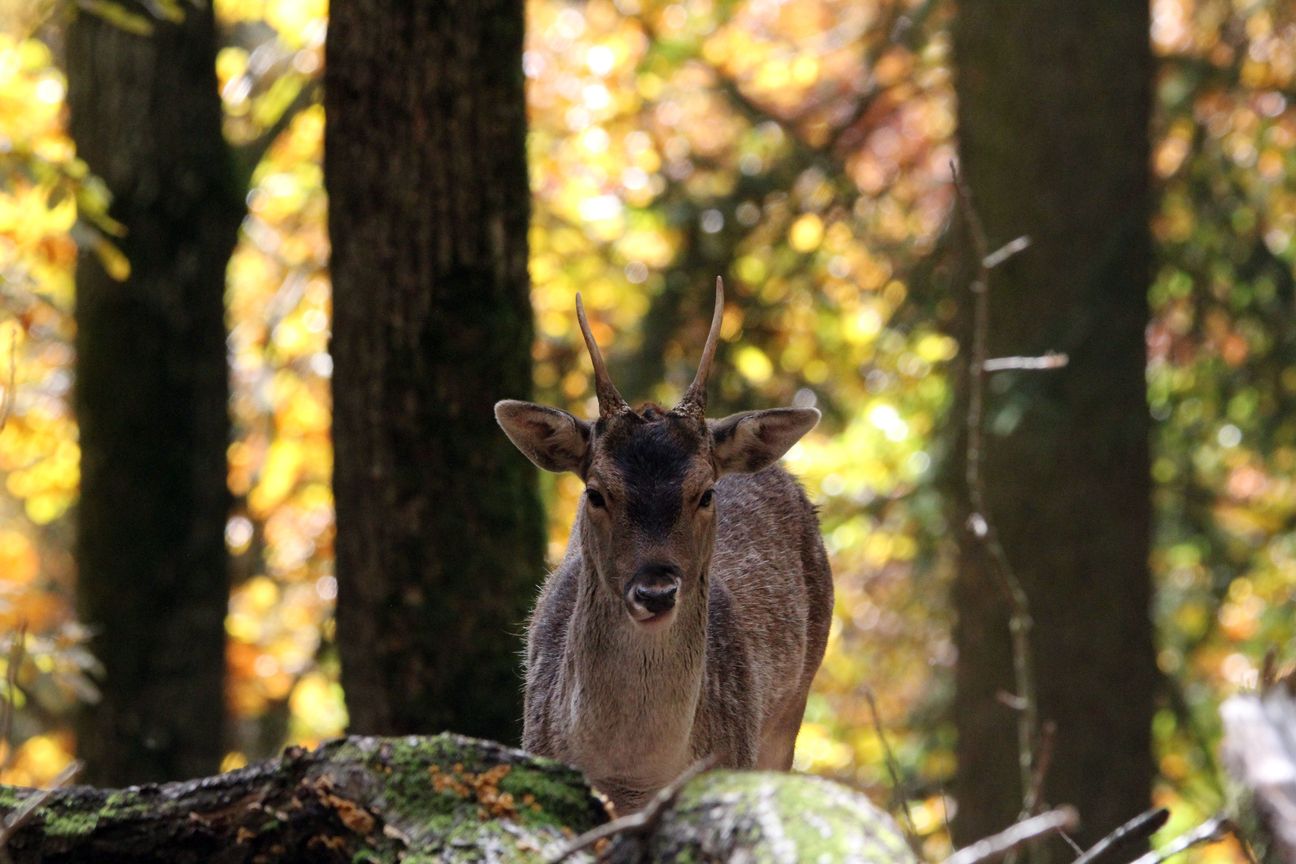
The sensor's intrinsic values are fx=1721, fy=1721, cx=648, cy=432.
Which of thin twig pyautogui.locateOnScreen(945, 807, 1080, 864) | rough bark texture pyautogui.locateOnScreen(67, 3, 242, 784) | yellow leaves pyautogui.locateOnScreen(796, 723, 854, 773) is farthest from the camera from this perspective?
yellow leaves pyautogui.locateOnScreen(796, 723, 854, 773)

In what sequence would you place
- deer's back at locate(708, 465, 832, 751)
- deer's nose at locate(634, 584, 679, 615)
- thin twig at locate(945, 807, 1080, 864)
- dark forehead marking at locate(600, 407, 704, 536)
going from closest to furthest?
thin twig at locate(945, 807, 1080, 864)
deer's nose at locate(634, 584, 679, 615)
dark forehead marking at locate(600, 407, 704, 536)
deer's back at locate(708, 465, 832, 751)

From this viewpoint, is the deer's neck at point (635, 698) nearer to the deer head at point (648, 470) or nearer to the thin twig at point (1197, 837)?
the deer head at point (648, 470)

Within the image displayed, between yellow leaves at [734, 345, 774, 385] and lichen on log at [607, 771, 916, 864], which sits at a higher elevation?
yellow leaves at [734, 345, 774, 385]

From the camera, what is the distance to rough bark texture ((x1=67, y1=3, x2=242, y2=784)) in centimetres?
963

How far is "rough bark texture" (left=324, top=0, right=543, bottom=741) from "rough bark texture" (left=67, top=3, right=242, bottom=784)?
3351 mm

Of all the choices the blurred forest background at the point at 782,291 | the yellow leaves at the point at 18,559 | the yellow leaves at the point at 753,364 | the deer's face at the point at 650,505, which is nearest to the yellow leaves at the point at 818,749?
the blurred forest background at the point at 782,291

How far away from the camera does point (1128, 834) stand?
3.04m

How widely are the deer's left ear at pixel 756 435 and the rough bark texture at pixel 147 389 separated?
4682mm

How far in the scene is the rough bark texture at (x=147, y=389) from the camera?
31.6 ft

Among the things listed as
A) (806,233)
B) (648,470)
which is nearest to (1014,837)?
(648,470)

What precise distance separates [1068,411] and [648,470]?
19.9ft

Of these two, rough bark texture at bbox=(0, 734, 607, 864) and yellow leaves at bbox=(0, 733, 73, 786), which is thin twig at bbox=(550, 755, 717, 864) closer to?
rough bark texture at bbox=(0, 734, 607, 864)

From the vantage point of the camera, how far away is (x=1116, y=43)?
37.0 ft

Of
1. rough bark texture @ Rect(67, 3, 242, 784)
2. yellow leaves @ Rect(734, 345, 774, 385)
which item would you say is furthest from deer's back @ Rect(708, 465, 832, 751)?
yellow leaves @ Rect(734, 345, 774, 385)
